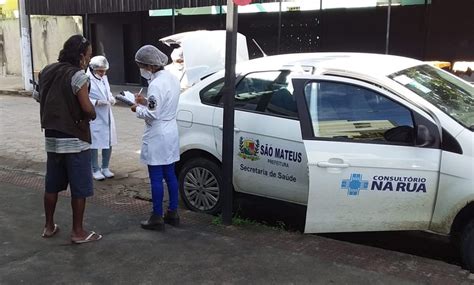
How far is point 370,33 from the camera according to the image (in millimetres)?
13742

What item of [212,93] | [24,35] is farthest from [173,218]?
[24,35]

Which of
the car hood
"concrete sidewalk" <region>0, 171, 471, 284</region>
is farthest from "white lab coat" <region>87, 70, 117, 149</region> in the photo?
"concrete sidewalk" <region>0, 171, 471, 284</region>

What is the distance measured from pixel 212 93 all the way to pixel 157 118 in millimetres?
896

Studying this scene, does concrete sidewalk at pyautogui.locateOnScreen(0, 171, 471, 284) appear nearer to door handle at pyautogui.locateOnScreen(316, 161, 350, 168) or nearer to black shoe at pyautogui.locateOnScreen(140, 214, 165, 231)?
black shoe at pyautogui.locateOnScreen(140, 214, 165, 231)

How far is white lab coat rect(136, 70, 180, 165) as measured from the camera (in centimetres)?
439

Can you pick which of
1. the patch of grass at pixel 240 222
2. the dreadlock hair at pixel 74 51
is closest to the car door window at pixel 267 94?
the patch of grass at pixel 240 222

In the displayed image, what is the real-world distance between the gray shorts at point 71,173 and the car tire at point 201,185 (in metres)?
1.20

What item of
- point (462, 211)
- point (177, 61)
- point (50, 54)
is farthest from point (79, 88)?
point (50, 54)

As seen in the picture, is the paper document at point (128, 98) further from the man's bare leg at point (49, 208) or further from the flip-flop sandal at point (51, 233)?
the flip-flop sandal at point (51, 233)

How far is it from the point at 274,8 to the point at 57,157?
38.7 feet

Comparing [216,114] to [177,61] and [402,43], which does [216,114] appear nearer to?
[177,61]

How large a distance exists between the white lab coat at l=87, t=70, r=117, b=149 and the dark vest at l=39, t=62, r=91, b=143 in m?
2.08

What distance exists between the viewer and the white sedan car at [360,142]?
149 inches

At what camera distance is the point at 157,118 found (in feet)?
14.5
